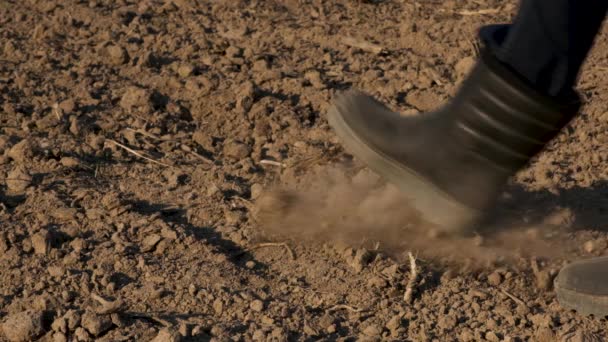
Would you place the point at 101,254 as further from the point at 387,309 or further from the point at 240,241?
the point at 387,309

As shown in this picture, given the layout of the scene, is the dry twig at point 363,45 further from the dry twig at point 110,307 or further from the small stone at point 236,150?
the dry twig at point 110,307

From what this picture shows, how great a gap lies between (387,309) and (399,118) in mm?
557

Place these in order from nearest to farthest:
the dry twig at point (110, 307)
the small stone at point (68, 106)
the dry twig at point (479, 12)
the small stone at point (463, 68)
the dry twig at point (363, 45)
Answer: the dry twig at point (110, 307)
the small stone at point (68, 106)
the small stone at point (463, 68)
the dry twig at point (363, 45)
the dry twig at point (479, 12)

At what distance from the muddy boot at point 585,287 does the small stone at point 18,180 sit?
1.78 m

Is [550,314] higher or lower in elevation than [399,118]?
lower

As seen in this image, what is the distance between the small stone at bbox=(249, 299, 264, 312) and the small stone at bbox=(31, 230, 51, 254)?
0.68m

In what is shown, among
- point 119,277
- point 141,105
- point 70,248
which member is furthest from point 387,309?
point 141,105

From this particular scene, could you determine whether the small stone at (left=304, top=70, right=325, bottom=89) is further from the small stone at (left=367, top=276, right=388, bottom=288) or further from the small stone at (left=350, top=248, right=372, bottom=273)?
the small stone at (left=367, top=276, right=388, bottom=288)

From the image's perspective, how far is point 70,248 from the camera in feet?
10.8

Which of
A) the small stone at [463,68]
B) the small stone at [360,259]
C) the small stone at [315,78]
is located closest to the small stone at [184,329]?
the small stone at [360,259]

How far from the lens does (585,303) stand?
10.1 ft

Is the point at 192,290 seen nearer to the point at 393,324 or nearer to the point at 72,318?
the point at 72,318

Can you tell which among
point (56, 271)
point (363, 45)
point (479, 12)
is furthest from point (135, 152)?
point (479, 12)

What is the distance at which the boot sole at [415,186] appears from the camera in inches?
119
